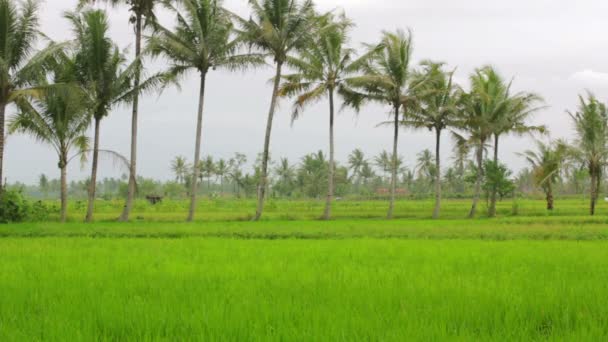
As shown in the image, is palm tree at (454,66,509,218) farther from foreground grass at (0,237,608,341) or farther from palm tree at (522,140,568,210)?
foreground grass at (0,237,608,341)

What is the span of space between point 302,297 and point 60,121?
1761 centimetres

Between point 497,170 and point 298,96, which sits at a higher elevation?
point 298,96

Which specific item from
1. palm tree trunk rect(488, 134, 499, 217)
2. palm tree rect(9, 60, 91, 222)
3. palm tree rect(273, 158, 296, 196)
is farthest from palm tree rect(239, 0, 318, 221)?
palm tree rect(273, 158, 296, 196)

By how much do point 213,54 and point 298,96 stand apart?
444 cm

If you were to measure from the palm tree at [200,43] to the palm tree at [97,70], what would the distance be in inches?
59.7

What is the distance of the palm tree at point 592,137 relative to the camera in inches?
909

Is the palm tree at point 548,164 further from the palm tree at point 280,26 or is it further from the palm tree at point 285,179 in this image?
the palm tree at point 285,179

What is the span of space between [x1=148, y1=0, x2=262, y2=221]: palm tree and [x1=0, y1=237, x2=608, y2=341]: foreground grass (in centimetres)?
1341

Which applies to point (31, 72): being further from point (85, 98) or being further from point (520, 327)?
point (520, 327)

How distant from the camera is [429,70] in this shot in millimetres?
25109

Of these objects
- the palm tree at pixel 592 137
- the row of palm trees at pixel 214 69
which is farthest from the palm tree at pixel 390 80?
the palm tree at pixel 592 137


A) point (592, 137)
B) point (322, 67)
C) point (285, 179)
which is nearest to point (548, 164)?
point (592, 137)

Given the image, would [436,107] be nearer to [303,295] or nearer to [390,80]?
[390,80]

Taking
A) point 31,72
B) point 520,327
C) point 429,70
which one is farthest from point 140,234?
point 429,70
